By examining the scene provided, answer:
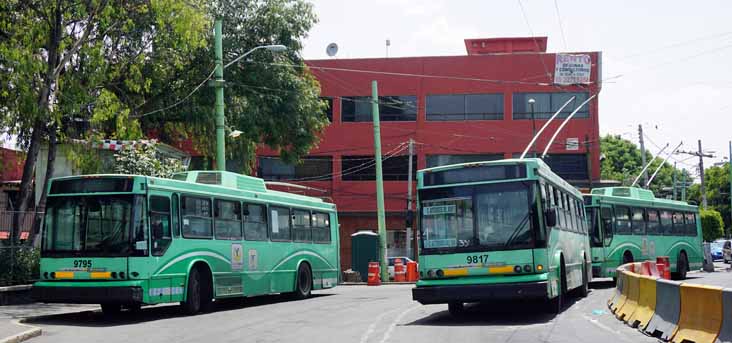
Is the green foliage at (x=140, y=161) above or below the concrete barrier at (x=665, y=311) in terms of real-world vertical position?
above

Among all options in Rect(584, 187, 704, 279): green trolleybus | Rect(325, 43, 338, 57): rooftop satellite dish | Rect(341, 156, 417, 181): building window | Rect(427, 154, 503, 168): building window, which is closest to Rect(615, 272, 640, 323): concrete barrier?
Rect(584, 187, 704, 279): green trolleybus

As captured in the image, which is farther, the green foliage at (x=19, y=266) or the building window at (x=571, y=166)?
the building window at (x=571, y=166)

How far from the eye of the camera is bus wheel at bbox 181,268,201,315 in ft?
62.5

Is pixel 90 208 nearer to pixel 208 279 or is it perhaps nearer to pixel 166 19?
pixel 208 279

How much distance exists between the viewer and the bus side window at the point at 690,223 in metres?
35.1

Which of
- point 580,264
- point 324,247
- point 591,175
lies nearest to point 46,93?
point 324,247

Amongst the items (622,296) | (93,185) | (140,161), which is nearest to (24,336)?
(93,185)

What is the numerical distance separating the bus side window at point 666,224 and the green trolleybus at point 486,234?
56.7 feet

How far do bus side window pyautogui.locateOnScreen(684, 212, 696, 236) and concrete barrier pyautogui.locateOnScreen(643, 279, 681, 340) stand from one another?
21985mm

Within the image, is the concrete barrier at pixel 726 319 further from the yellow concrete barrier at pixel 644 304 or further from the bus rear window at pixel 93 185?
the bus rear window at pixel 93 185

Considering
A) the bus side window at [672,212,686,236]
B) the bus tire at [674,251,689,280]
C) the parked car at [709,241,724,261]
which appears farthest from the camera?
the parked car at [709,241,724,261]

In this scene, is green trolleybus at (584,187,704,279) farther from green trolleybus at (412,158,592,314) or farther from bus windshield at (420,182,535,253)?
bus windshield at (420,182,535,253)

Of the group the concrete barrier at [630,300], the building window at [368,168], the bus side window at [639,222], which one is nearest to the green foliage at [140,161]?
the bus side window at [639,222]

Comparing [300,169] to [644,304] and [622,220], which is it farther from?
[644,304]
